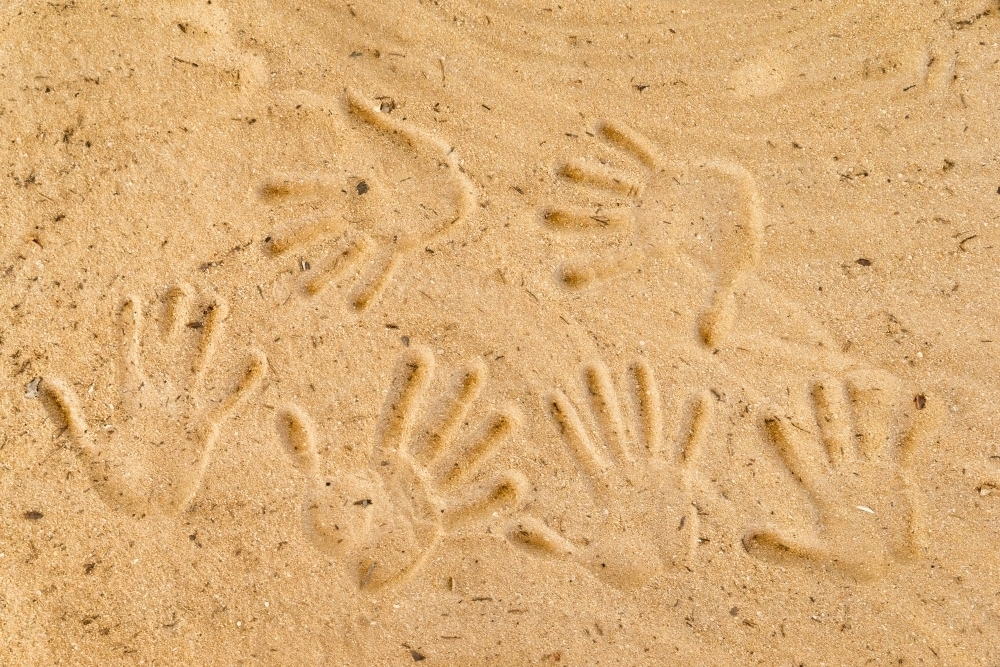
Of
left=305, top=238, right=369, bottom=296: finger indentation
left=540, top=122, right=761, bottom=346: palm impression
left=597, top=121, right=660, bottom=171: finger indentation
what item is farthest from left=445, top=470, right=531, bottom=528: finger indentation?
left=597, top=121, right=660, bottom=171: finger indentation

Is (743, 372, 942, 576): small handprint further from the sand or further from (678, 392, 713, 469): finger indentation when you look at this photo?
(678, 392, 713, 469): finger indentation

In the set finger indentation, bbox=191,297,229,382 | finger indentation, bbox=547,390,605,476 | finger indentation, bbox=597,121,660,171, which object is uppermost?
finger indentation, bbox=597,121,660,171

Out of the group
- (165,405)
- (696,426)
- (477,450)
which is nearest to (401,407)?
(477,450)

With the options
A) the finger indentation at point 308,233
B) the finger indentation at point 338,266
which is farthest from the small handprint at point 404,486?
the finger indentation at point 308,233

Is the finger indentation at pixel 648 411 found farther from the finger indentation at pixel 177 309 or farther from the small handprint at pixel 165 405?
the finger indentation at pixel 177 309

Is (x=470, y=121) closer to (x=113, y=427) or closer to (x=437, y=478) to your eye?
(x=437, y=478)
